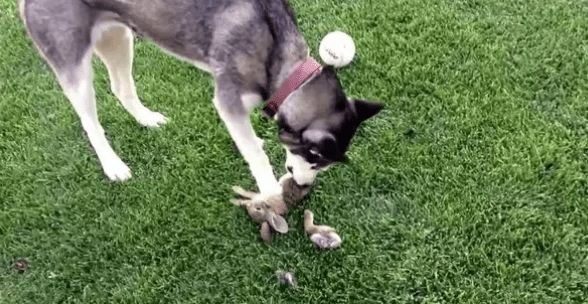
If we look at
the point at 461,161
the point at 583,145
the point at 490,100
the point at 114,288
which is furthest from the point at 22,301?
the point at 583,145

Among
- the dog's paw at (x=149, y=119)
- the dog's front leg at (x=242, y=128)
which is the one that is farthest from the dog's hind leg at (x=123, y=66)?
the dog's front leg at (x=242, y=128)

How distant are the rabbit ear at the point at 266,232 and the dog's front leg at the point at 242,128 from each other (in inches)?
7.7

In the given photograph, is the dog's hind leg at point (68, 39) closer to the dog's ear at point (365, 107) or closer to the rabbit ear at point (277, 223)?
the rabbit ear at point (277, 223)

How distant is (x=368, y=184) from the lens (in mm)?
3385

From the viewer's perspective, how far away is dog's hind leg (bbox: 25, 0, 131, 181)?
278 cm

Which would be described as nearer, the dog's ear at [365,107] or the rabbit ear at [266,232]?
the dog's ear at [365,107]

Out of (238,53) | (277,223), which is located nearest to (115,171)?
(277,223)

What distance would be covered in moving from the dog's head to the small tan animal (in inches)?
18.4

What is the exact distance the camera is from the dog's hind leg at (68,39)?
9.12ft

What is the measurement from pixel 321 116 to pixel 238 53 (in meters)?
0.50

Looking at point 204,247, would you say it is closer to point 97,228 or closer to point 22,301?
point 97,228

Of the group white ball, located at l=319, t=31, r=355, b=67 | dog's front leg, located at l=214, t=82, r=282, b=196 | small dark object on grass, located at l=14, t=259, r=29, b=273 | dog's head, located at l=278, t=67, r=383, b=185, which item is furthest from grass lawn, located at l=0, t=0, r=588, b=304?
white ball, located at l=319, t=31, r=355, b=67

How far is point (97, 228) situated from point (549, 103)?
110 inches

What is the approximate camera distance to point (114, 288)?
306cm
